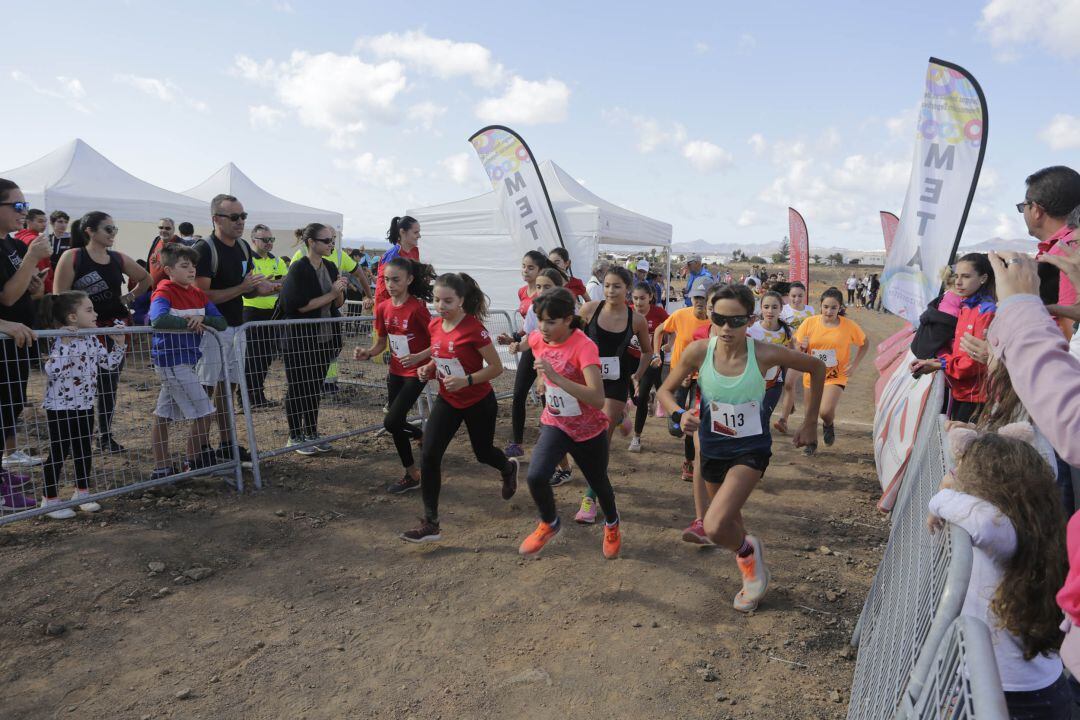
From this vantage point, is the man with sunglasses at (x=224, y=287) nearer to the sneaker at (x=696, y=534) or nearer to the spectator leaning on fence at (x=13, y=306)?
the spectator leaning on fence at (x=13, y=306)

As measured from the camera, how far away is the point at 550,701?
3168 millimetres

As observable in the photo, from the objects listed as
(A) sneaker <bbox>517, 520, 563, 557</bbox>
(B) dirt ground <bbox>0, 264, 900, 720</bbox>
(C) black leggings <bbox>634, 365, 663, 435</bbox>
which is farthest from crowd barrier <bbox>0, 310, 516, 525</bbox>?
(A) sneaker <bbox>517, 520, 563, 557</bbox>

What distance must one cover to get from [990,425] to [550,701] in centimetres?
240

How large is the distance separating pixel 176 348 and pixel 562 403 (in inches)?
126

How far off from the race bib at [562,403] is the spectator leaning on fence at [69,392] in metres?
3.36

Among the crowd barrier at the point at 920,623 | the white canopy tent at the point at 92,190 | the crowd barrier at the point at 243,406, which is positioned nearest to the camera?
the crowd barrier at the point at 920,623

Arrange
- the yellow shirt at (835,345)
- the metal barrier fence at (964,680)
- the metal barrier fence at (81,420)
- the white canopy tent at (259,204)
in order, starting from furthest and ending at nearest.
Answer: the white canopy tent at (259,204) < the yellow shirt at (835,345) < the metal barrier fence at (81,420) < the metal barrier fence at (964,680)

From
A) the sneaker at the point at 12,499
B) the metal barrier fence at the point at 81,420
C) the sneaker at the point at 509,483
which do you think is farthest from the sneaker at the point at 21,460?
the sneaker at the point at 509,483

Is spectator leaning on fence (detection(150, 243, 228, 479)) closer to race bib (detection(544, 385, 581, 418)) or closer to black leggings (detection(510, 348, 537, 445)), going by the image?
black leggings (detection(510, 348, 537, 445))

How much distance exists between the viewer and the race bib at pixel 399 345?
18.2 ft

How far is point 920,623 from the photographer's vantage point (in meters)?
1.91

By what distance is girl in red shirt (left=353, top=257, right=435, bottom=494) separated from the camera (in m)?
5.43

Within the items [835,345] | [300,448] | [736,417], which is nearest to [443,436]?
[736,417]

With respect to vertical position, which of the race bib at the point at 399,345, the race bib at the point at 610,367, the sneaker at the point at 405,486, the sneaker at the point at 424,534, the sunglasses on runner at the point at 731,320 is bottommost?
the sneaker at the point at 424,534
